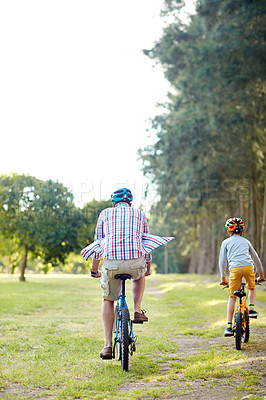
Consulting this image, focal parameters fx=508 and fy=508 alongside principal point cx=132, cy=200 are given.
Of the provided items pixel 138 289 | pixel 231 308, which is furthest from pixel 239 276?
pixel 138 289

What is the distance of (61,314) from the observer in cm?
1372

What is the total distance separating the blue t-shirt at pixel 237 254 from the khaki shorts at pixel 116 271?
196 cm

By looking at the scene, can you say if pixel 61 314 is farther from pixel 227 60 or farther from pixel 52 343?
pixel 227 60

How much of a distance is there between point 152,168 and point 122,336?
1195 inches

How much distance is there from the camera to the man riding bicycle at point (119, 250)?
241 inches

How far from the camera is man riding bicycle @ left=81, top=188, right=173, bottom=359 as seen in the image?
612cm

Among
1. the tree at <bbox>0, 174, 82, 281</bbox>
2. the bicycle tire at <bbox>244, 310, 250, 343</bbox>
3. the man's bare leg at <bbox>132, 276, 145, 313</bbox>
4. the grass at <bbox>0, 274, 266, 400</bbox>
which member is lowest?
the grass at <bbox>0, 274, 266, 400</bbox>

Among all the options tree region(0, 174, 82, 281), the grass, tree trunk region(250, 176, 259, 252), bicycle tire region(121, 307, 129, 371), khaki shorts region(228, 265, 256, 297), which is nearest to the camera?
the grass

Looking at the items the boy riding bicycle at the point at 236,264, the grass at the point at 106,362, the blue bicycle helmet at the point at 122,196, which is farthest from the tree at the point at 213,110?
the blue bicycle helmet at the point at 122,196

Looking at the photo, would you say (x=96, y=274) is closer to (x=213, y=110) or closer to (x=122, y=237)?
(x=122, y=237)

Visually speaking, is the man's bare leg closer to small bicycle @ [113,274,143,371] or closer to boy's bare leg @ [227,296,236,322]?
small bicycle @ [113,274,143,371]

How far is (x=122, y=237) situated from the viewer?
6.18 metres

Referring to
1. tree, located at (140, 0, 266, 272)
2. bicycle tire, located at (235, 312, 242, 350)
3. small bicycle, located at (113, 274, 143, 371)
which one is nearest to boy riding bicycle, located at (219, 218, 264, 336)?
bicycle tire, located at (235, 312, 242, 350)

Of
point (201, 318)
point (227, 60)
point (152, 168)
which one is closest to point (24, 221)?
point (152, 168)
